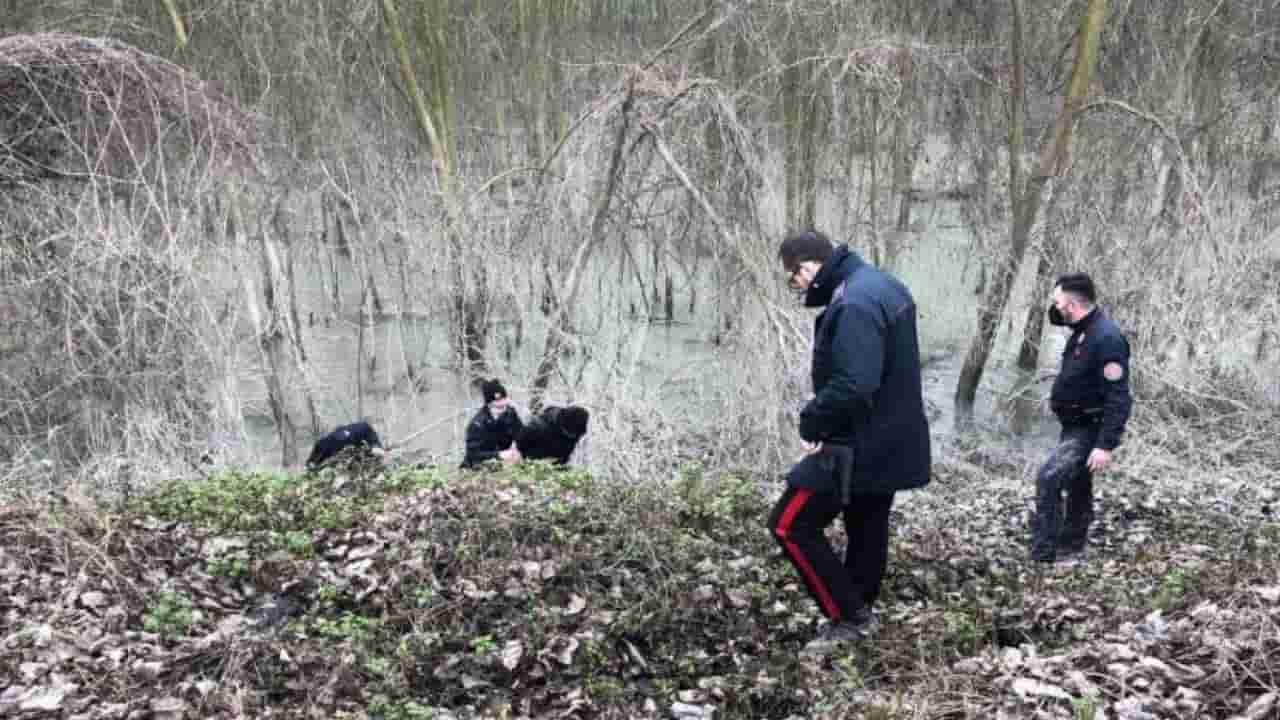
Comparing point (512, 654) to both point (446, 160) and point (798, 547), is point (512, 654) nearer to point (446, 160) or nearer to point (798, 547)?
point (798, 547)

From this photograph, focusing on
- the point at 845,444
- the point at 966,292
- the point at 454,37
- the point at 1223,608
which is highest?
the point at 454,37

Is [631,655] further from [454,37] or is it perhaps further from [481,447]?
[454,37]

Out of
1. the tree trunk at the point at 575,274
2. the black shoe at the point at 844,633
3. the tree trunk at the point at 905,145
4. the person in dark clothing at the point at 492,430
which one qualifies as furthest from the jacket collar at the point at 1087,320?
the tree trunk at the point at 905,145

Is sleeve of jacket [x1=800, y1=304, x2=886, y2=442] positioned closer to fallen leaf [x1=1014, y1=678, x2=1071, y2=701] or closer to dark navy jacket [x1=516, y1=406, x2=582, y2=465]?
fallen leaf [x1=1014, y1=678, x2=1071, y2=701]

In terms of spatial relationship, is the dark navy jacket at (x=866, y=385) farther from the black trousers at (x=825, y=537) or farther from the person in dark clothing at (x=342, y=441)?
the person in dark clothing at (x=342, y=441)

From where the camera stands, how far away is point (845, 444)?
4.33 meters

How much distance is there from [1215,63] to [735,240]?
26.6 feet

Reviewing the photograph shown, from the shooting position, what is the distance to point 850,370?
4.20 metres

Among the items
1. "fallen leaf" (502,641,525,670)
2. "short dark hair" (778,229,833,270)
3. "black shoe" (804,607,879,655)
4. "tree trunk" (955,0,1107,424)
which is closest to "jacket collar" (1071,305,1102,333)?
"short dark hair" (778,229,833,270)

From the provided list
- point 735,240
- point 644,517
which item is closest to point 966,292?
point 735,240

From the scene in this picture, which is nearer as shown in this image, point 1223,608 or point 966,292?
point 1223,608

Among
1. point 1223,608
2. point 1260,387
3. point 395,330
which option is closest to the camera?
point 1223,608

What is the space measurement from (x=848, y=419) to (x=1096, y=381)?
2.38 meters

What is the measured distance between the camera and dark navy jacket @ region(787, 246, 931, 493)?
4.22 m
